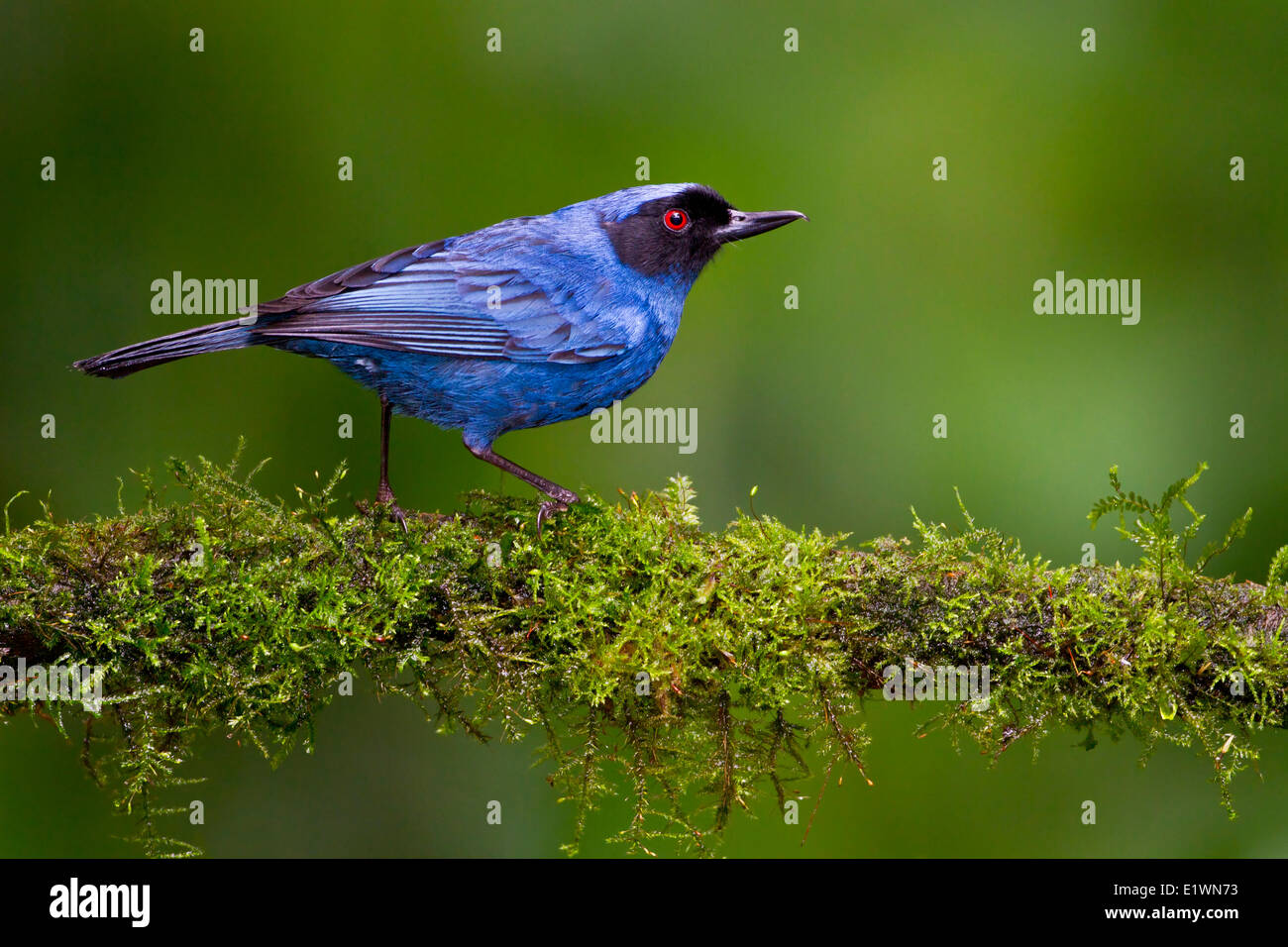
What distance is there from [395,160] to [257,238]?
78 cm

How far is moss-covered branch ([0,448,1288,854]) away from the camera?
336 cm

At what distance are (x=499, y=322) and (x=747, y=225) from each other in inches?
46.7

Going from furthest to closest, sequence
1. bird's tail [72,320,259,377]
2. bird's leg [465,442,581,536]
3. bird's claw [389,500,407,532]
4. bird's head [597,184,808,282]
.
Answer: bird's head [597,184,808,282] → bird's tail [72,320,259,377] → bird's leg [465,442,581,536] → bird's claw [389,500,407,532]

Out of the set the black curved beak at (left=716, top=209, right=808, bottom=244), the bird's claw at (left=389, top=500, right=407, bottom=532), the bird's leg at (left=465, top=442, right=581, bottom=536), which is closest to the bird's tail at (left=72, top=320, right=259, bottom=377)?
the bird's claw at (left=389, top=500, right=407, bottom=532)

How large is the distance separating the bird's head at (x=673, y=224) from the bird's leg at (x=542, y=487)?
980mm

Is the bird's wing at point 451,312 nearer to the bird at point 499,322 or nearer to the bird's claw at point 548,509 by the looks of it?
the bird at point 499,322

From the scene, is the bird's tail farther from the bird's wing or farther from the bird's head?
the bird's head

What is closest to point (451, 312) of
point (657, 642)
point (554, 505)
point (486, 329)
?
point (486, 329)

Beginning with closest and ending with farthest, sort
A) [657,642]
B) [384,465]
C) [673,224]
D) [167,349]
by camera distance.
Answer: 1. [657,642]
2. [167,349]
3. [384,465]
4. [673,224]

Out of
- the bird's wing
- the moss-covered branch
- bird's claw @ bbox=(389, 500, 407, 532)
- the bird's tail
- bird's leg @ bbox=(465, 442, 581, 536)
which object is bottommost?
the moss-covered branch

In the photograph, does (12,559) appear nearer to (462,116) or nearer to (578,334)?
(578,334)

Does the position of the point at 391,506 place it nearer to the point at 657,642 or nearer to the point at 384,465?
the point at 384,465

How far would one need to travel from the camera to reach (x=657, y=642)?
339cm

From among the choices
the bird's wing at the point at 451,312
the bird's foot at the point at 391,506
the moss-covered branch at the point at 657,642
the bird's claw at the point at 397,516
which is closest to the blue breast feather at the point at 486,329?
the bird's wing at the point at 451,312
